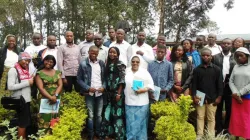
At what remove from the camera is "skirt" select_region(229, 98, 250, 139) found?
17.5 ft

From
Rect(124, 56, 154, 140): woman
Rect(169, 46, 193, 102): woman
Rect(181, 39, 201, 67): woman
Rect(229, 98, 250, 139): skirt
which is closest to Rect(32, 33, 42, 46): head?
Rect(124, 56, 154, 140): woman

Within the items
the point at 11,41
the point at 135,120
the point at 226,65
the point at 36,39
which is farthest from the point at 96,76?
the point at 226,65

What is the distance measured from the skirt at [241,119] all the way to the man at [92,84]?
2813 mm

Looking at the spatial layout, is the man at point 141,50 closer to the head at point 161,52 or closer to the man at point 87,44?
the head at point 161,52

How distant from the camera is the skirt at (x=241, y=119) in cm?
533

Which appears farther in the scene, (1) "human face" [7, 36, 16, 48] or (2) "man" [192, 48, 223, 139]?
(1) "human face" [7, 36, 16, 48]

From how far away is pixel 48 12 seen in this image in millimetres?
28391

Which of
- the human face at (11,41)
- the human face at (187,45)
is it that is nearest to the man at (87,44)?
the human face at (11,41)

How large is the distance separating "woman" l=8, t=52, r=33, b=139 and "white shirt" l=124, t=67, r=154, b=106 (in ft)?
6.22

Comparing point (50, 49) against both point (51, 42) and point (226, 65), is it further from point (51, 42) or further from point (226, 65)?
point (226, 65)

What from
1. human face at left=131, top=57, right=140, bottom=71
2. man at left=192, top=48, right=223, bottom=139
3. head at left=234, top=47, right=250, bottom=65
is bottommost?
man at left=192, top=48, right=223, bottom=139

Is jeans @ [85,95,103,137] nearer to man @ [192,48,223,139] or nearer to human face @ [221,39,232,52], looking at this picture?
man @ [192,48,223,139]

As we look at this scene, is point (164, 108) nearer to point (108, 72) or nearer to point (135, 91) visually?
point (135, 91)

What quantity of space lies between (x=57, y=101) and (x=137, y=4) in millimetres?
18448
